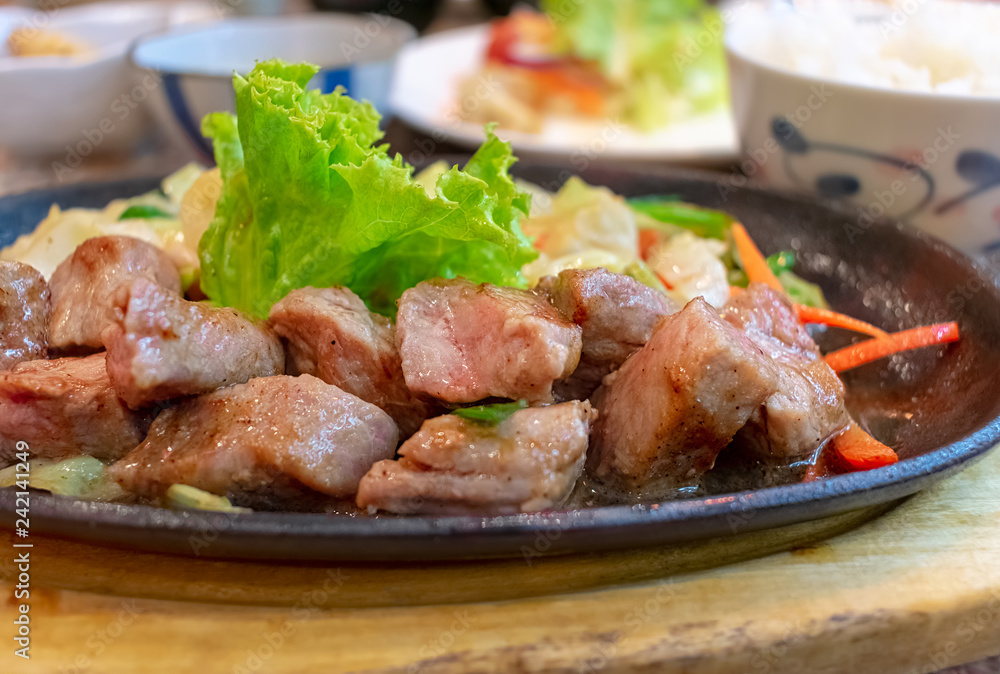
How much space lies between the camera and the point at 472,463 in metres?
1.65

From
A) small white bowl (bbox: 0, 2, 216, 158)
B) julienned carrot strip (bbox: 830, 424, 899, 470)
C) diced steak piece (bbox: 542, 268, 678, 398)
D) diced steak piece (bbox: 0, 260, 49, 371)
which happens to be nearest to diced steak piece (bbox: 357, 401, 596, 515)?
diced steak piece (bbox: 542, 268, 678, 398)

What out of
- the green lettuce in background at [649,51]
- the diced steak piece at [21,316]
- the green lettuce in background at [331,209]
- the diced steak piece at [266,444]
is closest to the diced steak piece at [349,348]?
the diced steak piece at [266,444]

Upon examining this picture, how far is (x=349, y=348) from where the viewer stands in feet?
6.16

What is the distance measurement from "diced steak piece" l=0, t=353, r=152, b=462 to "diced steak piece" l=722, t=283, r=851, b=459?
1519mm

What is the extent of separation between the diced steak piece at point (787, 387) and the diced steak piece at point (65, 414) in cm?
152

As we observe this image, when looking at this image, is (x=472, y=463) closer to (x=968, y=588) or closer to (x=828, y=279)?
(x=968, y=588)

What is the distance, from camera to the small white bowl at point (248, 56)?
3578 mm

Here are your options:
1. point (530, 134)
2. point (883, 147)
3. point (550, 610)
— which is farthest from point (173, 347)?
point (530, 134)

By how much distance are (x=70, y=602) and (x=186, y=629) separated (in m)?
0.28

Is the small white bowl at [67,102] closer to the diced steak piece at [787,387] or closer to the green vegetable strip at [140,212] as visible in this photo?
the green vegetable strip at [140,212]

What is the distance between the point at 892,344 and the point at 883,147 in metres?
1.06

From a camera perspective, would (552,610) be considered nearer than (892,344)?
Yes

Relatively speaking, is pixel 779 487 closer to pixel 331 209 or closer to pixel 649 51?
pixel 331 209

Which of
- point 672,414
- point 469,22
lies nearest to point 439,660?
point 672,414
